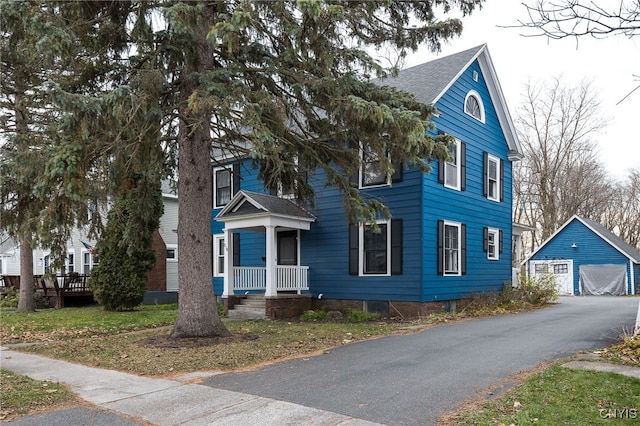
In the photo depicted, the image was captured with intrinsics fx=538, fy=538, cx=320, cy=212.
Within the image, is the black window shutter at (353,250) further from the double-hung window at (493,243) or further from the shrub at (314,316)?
Result: the double-hung window at (493,243)

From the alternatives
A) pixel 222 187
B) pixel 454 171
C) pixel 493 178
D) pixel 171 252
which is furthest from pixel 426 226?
pixel 171 252

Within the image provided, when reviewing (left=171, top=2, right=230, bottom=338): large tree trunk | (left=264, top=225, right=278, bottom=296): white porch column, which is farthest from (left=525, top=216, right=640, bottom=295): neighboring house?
(left=171, top=2, right=230, bottom=338): large tree trunk

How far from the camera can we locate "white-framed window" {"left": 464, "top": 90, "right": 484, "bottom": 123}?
17453 millimetres

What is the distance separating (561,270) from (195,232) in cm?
2793

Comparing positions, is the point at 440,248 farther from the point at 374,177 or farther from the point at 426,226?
the point at 374,177

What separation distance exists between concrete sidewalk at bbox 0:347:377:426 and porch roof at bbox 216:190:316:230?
27.1 ft

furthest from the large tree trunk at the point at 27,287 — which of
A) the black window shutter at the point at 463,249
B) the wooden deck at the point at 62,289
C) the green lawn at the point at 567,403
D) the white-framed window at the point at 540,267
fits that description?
the white-framed window at the point at 540,267

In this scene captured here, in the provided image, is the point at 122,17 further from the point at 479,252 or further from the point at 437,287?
the point at 479,252

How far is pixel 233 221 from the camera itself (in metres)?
16.5

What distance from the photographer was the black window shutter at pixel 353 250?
15.7 metres

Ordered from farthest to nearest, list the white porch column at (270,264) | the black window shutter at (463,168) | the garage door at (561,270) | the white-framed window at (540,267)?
the white-framed window at (540,267)
the garage door at (561,270)
the black window shutter at (463,168)
the white porch column at (270,264)

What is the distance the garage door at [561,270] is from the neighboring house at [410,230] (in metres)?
14.7

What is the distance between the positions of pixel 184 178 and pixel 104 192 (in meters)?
2.44

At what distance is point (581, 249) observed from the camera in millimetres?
31625
